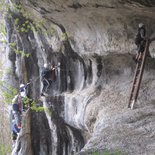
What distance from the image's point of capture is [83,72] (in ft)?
39.2

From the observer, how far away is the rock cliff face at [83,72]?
21.4 ft

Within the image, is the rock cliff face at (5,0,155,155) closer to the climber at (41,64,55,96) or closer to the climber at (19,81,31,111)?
the climber at (41,64,55,96)

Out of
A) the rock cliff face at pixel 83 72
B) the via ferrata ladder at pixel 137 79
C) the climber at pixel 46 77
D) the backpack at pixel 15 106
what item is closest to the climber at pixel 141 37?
the via ferrata ladder at pixel 137 79

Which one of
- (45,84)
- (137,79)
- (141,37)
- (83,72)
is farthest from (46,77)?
(141,37)

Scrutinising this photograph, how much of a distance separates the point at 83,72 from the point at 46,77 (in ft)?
6.11

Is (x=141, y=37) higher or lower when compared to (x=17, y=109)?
higher

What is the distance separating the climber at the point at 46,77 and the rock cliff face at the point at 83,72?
7.3 inches

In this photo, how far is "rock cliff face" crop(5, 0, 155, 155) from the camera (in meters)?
6.52

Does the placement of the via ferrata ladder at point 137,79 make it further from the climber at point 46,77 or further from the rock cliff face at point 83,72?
the climber at point 46,77

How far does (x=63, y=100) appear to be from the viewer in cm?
1226

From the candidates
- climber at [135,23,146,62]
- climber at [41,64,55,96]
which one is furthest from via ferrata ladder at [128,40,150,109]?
climber at [41,64,55,96]

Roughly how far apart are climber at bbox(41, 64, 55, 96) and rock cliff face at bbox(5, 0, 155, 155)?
0.19 meters

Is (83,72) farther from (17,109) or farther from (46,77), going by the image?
(17,109)

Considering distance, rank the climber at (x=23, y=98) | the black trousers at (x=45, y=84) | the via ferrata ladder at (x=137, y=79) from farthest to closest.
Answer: the black trousers at (x=45, y=84) → the climber at (x=23, y=98) → the via ferrata ladder at (x=137, y=79)
